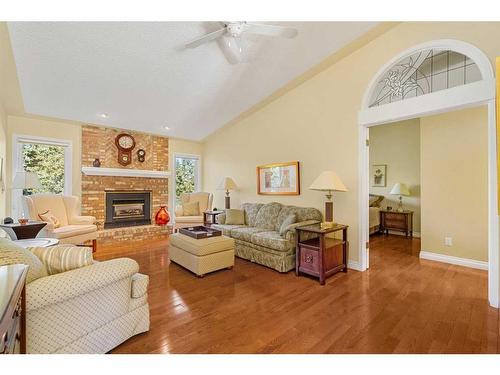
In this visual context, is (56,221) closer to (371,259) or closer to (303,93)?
(303,93)

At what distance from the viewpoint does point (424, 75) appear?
2.86 metres

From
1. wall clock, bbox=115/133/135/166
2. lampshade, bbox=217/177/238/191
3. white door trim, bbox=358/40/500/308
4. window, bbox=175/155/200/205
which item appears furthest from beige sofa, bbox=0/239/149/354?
window, bbox=175/155/200/205

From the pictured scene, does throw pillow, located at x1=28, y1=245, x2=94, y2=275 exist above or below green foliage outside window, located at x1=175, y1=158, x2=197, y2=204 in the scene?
below

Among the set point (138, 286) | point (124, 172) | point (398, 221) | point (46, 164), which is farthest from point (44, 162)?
point (398, 221)

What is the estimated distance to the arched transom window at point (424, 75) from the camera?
262 cm

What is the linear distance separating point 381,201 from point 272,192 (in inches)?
123

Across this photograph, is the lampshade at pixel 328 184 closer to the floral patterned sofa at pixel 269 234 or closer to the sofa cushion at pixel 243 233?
the floral patterned sofa at pixel 269 234

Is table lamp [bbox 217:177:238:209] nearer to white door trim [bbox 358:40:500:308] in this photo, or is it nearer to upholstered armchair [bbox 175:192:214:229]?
upholstered armchair [bbox 175:192:214:229]

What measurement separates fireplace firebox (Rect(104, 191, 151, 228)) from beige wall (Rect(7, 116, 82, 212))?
2.15ft

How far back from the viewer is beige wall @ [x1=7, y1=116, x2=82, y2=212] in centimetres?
415

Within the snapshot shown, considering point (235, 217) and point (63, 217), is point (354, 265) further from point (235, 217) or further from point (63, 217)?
point (63, 217)

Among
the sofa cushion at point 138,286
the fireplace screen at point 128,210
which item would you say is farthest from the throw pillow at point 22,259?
the fireplace screen at point 128,210

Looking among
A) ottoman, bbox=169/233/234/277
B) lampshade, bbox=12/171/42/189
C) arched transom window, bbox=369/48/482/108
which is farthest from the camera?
lampshade, bbox=12/171/42/189
